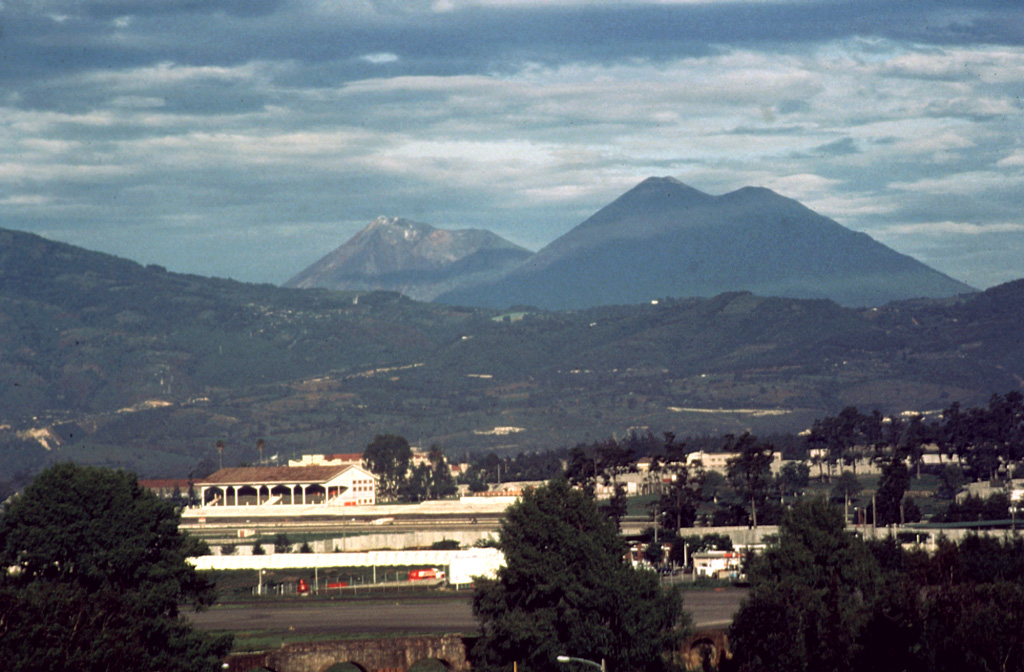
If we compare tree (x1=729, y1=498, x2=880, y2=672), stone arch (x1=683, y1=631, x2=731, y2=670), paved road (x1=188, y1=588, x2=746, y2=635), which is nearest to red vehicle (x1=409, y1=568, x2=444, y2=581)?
paved road (x1=188, y1=588, x2=746, y2=635)

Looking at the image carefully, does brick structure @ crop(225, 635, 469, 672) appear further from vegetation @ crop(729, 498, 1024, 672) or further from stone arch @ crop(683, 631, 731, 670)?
vegetation @ crop(729, 498, 1024, 672)

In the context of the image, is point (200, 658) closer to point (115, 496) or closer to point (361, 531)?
point (115, 496)

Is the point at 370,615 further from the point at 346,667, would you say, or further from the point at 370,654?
the point at 346,667

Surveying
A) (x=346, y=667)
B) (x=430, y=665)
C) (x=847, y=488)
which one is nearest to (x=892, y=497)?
(x=847, y=488)

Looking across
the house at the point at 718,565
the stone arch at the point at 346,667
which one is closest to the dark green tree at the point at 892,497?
the house at the point at 718,565

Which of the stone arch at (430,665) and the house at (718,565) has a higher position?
the house at (718,565)

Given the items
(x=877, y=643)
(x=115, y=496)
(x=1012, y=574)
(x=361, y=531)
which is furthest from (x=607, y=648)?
(x=361, y=531)

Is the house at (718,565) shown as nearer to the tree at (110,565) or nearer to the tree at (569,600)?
the tree at (569,600)
